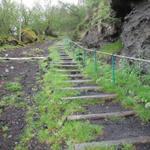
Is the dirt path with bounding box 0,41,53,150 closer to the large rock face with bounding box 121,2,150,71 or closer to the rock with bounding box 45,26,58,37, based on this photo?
the large rock face with bounding box 121,2,150,71

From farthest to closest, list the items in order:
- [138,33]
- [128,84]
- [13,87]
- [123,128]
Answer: [138,33]
[13,87]
[128,84]
[123,128]

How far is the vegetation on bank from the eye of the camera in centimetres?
599

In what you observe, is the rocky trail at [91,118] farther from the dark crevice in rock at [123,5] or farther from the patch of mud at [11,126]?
the dark crevice in rock at [123,5]

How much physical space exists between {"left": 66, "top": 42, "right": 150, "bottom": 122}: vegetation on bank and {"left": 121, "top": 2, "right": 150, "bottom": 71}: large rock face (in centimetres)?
42

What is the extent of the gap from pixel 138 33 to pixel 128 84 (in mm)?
2256

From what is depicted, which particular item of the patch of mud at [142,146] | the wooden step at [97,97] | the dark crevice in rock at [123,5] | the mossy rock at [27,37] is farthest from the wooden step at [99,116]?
the mossy rock at [27,37]

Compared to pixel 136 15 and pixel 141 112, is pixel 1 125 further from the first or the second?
pixel 136 15

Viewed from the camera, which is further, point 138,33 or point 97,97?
point 138,33

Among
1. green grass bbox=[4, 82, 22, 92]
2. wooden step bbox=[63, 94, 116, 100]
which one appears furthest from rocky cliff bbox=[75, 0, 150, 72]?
green grass bbox=[4, 82, 22, 92]

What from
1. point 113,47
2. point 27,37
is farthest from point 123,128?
point 27,37

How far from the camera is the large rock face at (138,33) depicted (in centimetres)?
812

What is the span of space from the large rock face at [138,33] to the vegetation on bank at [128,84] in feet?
1.38

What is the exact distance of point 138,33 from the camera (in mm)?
8875

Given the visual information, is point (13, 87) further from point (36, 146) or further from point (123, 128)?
point (123, 128)
